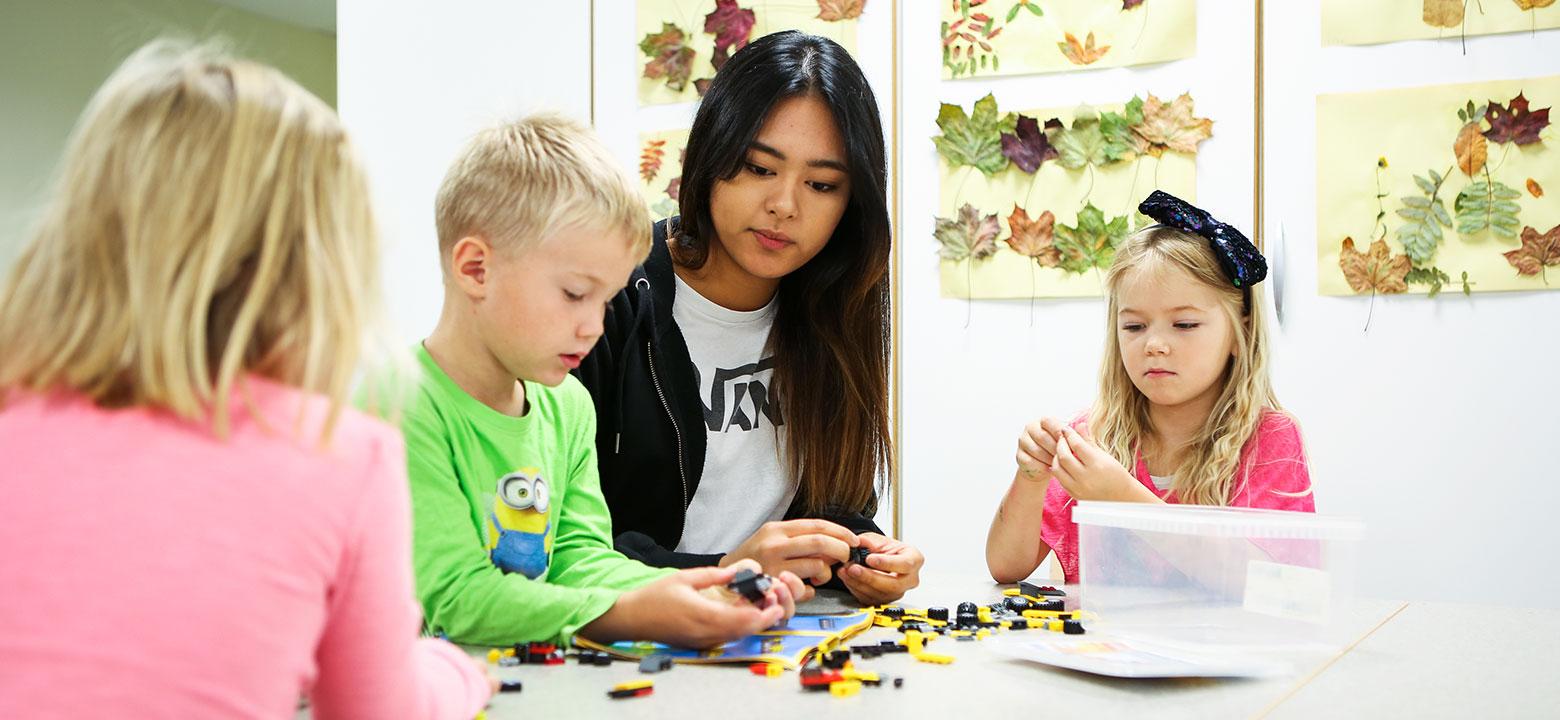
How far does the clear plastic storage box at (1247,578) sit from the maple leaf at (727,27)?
213 cm

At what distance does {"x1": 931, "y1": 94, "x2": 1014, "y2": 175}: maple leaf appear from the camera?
9.12ft

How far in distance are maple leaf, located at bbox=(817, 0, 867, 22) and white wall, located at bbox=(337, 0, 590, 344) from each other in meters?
0.79

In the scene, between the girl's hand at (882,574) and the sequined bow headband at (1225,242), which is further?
the sequined bow headband at (1225,242)

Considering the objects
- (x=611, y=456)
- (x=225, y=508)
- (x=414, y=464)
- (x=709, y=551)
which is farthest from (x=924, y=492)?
(x=225, y=508)

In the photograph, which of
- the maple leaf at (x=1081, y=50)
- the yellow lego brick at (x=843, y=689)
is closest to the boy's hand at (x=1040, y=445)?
the yellow lego brick at (x=843, y=689)

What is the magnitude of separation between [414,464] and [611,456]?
621 millimetres

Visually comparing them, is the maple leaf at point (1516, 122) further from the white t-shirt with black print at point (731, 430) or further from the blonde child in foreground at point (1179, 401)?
the white t-shirt with black print at point (731, 430)

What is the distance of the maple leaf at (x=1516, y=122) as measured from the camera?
95.3 inches

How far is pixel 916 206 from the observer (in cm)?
286

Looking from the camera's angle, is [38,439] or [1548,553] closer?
[38,439]

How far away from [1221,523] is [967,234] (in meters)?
1.72

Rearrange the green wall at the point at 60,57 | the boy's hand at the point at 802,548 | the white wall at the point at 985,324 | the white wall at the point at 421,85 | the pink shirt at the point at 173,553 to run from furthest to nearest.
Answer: the green wall at the point at 60,57
the white wall at the point at 421,85
the white wall at the point at 985,324
the boy's hand at the point at 802,548
the pink shirt at the point at 173,553

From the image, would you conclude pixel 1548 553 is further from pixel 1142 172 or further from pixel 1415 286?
pixel 1142 172

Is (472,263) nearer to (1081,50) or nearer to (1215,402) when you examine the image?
(1215,402)
